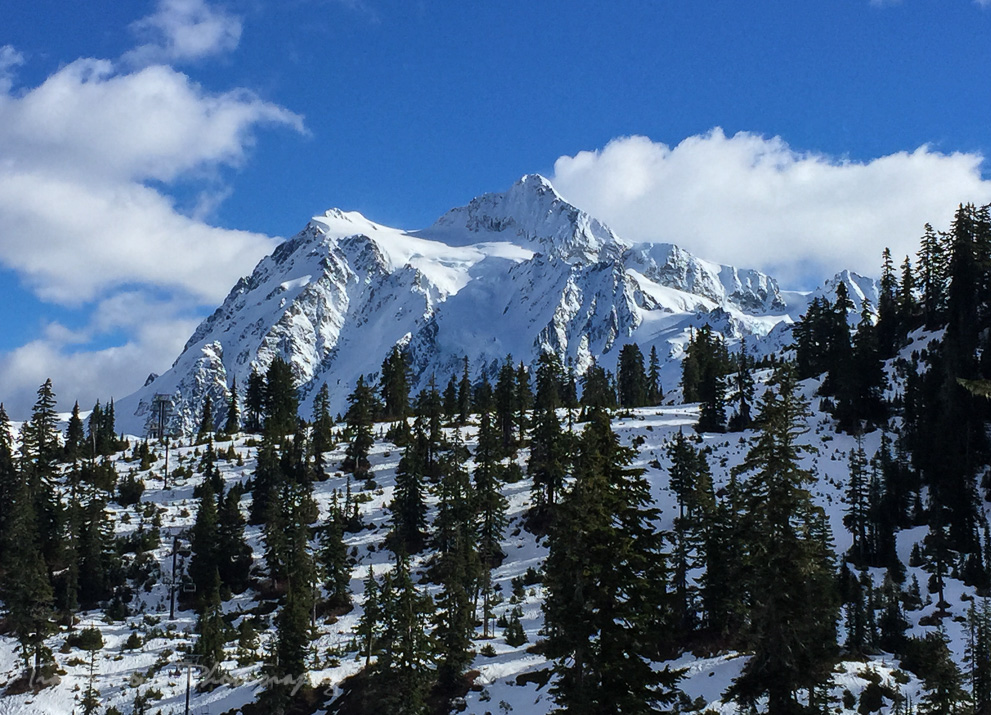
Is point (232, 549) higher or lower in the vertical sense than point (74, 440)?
lower

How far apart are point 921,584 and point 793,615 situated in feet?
168

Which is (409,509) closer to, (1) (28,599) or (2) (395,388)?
(1) (28,599)

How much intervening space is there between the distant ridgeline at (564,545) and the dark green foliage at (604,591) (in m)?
0.08

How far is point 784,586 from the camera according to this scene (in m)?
19.1

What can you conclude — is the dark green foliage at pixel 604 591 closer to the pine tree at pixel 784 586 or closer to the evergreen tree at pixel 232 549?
the pine tree at pixel 784 586

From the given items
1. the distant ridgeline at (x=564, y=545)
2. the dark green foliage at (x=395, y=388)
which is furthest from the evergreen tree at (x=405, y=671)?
the dark green foliage at (x=395, y=388)

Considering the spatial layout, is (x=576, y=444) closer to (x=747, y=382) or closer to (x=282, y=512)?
(x=282, y=512)

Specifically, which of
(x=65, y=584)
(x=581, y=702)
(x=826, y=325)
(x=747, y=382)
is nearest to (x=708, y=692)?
(x=581, y=702)

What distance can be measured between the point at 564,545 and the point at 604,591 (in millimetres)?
1659

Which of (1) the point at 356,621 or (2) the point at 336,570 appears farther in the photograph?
(2) the point at 336,570

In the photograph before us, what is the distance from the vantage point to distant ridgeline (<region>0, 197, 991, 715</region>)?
20.7 m

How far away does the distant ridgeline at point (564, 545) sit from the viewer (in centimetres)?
2070

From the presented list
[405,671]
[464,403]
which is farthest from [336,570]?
[464,403]

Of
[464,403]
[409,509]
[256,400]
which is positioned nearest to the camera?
[409,509]
